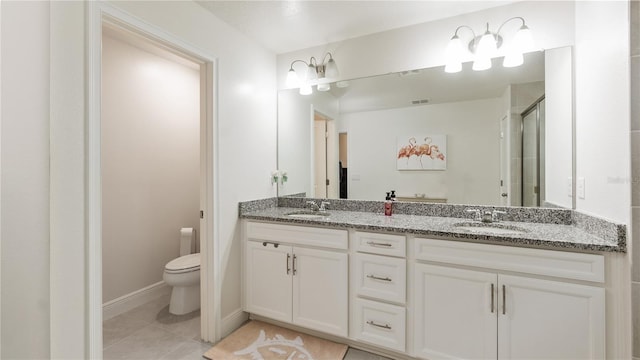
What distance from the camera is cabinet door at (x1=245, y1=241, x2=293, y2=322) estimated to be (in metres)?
2.05

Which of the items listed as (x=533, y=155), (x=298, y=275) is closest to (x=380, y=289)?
(x=298, y=275)

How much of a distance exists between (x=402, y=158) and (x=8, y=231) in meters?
2.24

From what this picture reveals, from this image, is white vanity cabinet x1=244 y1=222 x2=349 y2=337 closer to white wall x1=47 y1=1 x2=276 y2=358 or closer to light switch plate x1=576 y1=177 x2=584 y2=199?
white wall x1=47 y1=1 x2=276 y2=358

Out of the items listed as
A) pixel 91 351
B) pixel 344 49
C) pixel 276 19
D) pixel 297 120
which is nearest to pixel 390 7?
pixel 344 49

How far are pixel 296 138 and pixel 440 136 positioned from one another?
128cm

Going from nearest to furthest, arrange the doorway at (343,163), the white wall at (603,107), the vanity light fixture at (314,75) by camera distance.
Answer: the white wall at (603,107) → the vanity light fixture at (314,75) → the doorway at (343,163)

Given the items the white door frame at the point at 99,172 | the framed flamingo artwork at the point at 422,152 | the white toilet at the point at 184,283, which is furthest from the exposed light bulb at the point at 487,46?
the white toilet at the point at 184,283

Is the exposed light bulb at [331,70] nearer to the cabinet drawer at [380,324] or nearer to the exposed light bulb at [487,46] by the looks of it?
→ the exposed light bulb at [487,46]

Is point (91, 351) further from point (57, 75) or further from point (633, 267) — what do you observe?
point (633, 267)

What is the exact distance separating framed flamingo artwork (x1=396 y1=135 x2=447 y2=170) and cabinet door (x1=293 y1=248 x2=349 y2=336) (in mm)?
985

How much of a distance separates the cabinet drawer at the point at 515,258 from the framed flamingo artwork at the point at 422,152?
0.84 m

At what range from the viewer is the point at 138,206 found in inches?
101

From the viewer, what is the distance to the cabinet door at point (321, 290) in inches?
73.4

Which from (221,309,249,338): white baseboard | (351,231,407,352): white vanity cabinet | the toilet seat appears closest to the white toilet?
the toilet seat
